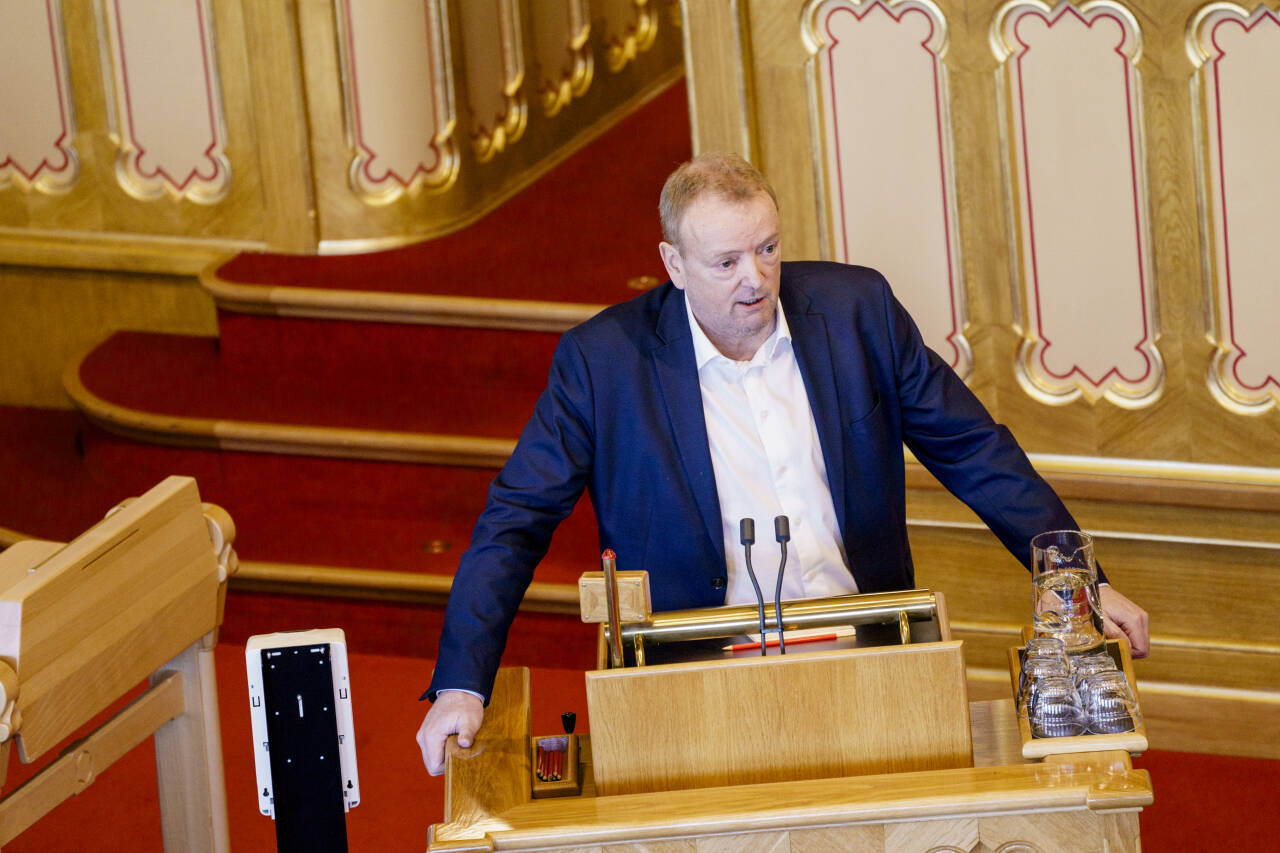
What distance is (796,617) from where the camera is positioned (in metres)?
2.33

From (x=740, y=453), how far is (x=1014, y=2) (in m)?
1.45

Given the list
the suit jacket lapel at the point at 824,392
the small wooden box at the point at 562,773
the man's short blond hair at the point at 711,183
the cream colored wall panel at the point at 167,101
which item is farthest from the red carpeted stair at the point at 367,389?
the small wooden box at the point at 562,773

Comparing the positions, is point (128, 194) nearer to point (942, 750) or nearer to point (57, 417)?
point (57, 417)

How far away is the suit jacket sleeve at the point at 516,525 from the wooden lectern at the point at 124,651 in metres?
0.52

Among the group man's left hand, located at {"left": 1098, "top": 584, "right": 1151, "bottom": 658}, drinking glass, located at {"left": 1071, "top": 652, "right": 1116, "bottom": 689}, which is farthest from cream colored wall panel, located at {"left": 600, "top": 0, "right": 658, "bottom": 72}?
drinking glass, located at {"left": 1071, "top": 652, "right": 1116, "bottom": 689}

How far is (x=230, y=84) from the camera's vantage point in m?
Answer: 5.29

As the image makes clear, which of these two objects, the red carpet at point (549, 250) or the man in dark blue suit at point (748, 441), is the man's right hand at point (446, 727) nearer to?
the man in dark blue suit at point (748, 441)

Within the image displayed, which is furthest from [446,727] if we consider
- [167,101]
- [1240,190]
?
[167,101]

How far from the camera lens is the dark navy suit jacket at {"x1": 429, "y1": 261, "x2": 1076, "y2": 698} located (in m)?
2.73

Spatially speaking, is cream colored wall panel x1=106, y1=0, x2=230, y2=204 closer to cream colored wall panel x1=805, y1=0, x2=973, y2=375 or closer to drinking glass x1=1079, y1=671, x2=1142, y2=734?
cream colored wall panel x1=805, y1=0, x2=973, y2=375

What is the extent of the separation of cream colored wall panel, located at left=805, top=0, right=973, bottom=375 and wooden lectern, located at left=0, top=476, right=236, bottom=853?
5.50ft

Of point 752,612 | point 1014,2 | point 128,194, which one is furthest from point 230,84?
point 752,612

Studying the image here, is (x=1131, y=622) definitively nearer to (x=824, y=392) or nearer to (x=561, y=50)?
(x=824, y=392)

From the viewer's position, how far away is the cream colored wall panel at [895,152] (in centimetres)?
382
